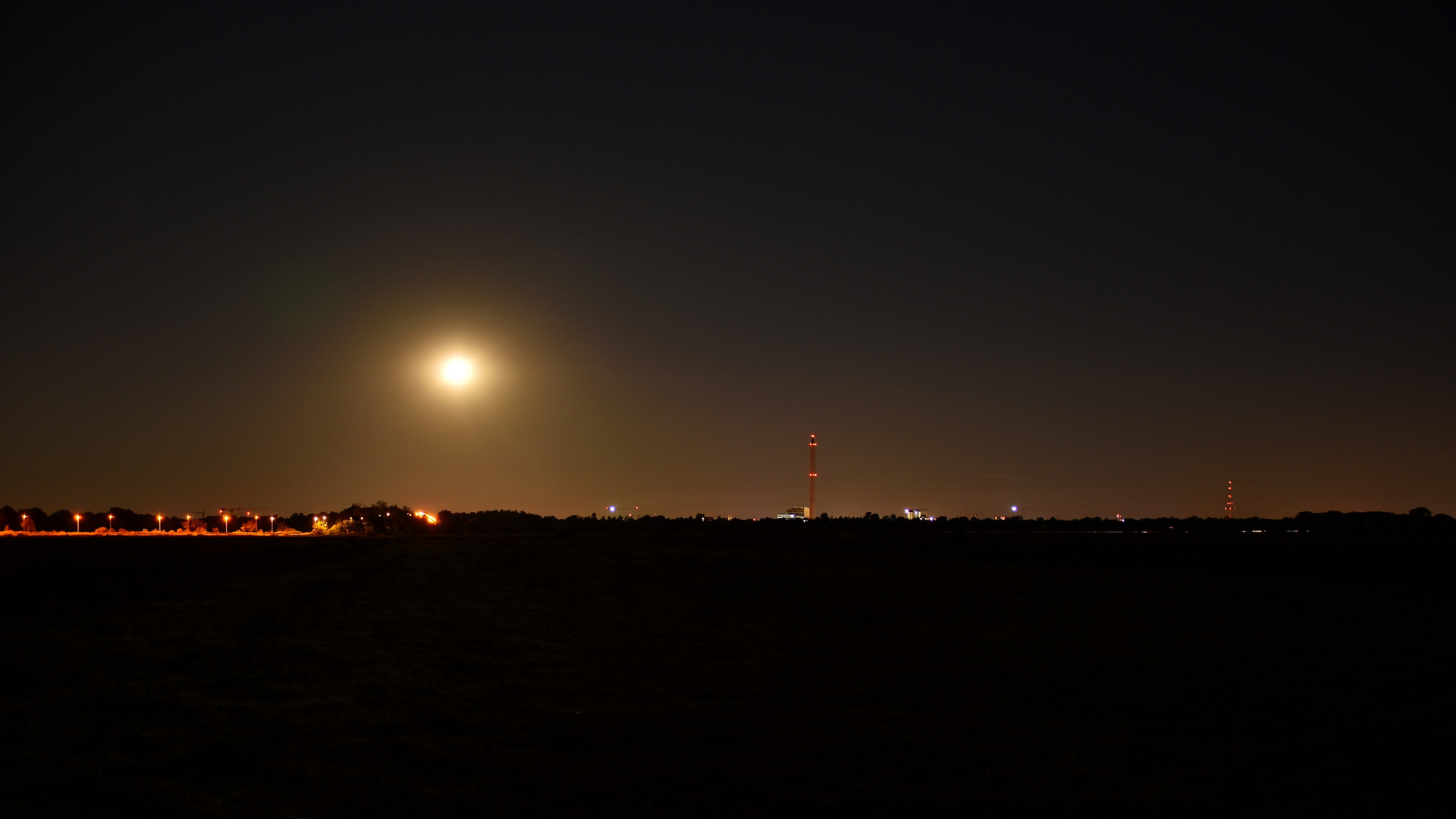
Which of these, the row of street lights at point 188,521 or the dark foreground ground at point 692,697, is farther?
the row of street lights at point 188,521

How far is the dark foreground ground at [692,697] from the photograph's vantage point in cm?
1171

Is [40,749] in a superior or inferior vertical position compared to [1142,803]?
superior

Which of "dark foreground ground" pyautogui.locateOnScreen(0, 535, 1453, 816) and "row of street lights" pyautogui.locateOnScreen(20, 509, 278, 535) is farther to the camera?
"row of street lights" pyautogui.locateOnScreen(20, 509, 278, 535)

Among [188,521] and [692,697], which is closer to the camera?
[692,697]

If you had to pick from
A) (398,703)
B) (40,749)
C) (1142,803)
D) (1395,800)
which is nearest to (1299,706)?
(1395,800)

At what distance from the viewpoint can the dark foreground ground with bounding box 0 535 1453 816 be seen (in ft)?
38.4

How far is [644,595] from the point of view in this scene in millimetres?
30344

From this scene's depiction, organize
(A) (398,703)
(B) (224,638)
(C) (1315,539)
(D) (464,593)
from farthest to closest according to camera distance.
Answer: (C) (1315,539), (D) (464,593), (B) (224,638), (A) (398,703)

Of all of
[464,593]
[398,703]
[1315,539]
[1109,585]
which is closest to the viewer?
[398,703]

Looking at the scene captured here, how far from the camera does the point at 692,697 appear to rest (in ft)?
55.4

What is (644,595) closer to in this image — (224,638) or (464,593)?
(464,593)

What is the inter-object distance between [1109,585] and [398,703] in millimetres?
29753

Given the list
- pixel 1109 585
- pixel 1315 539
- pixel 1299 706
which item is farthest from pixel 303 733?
pixel 1315 539

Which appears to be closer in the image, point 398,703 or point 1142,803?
point 1142,803
